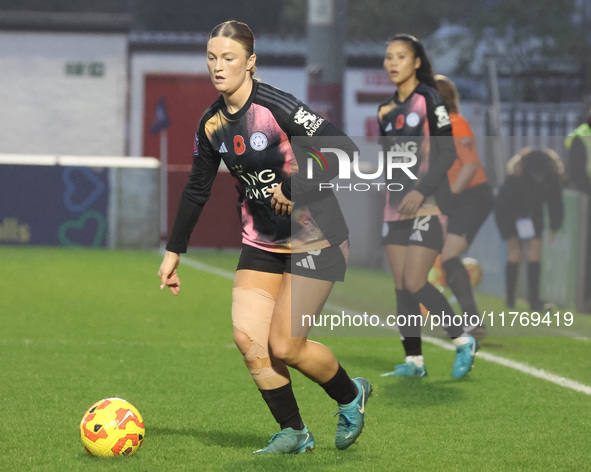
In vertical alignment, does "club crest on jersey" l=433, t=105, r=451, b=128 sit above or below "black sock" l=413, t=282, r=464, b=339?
above

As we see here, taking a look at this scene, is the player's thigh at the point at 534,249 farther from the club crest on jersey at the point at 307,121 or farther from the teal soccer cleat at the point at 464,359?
the club crest on jersey at the point at 307,121

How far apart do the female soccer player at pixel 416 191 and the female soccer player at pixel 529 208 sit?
4.97m

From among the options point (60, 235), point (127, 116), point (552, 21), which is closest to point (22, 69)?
point (127, 116)

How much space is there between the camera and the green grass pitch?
5.13 m

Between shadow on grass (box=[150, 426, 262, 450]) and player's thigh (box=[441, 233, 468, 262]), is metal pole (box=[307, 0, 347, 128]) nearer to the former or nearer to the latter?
player's thigh (box=[441, 233, 468, 262])

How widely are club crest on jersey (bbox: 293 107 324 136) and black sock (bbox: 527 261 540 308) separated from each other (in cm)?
772

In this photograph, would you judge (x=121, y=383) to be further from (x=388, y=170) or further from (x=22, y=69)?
(x=22, y=69)

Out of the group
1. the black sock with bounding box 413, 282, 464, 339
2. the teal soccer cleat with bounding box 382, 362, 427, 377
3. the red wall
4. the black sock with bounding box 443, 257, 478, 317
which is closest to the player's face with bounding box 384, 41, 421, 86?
the black sock with bounding box 413, 282, 464, 339

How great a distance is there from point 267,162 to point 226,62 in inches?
19.0

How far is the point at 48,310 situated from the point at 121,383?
3.87 meters

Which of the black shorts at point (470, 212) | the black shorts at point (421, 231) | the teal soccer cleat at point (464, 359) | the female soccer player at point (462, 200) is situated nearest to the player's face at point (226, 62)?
the black shorts at point (421, 231)

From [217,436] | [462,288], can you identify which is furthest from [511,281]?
[217,436]

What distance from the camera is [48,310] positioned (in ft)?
34.9

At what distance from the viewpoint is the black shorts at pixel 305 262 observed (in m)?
5.07
